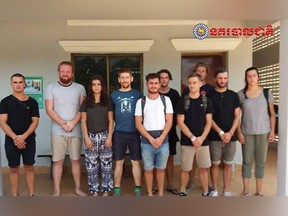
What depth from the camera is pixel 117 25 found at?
5242 mm

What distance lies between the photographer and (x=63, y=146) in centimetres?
393

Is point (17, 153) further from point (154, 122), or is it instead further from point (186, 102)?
point (186, 102)

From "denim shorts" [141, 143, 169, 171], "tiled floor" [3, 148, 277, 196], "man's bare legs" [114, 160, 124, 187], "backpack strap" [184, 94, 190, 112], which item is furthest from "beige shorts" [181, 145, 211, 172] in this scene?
"man's bare legs" [114, 160, 124, 187]

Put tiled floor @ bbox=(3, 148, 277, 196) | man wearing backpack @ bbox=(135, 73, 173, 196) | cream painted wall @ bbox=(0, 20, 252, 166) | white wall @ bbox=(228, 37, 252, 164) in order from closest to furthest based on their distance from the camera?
man wearing backpack @ bbox=(135, 73, 173, 196)
tiled floor @ bbox=(3, 148, 277, 196)
cream painted wall @ bbox=(0, 20, 252, 166)
white wall @ bbox=(228, 37, 252, 164)

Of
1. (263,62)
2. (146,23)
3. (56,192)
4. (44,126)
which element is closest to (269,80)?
(263,62)

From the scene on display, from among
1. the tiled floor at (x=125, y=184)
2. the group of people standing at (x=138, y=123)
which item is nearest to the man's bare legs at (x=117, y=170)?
the group of people standing at (x=138, y=123)

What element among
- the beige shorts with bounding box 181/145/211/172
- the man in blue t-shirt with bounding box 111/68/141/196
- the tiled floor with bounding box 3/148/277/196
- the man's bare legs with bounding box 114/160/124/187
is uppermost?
the man in blue t-shirt with bounding box 111/68/141/196

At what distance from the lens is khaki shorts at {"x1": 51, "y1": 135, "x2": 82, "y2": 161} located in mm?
3898

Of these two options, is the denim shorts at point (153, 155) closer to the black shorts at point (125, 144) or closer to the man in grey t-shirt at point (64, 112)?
the black shorts at point (125, 144)

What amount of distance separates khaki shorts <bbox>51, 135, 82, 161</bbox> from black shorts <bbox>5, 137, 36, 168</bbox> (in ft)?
0.86

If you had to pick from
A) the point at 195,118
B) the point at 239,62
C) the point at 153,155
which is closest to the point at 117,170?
the point at 153,155

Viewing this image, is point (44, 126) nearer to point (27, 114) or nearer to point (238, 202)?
point (27, 114)

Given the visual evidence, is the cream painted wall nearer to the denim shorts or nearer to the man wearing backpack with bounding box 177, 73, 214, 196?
the man wearing backpack with bounding box 177, 73, 214, 196

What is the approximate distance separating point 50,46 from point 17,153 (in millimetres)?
2255
